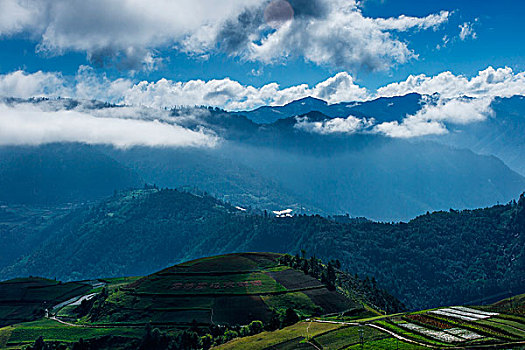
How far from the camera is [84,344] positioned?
177 m

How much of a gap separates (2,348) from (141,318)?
55327 millimetres

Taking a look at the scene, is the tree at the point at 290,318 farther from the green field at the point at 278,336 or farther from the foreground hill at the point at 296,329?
the green field at the point at 278,336

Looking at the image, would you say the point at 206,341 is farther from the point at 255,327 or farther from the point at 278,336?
the point at 278,336

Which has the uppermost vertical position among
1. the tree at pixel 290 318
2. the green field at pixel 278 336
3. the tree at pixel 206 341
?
the tree at pixel 290 318

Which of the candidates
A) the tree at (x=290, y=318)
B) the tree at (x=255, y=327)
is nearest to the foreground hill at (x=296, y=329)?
the tree at (x=290, y=318)

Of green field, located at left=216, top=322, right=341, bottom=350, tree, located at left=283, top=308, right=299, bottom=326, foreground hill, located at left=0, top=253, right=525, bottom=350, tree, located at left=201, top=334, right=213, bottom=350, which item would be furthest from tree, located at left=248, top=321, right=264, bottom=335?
tree, located at left=201, top=334, right=213, bottom=350

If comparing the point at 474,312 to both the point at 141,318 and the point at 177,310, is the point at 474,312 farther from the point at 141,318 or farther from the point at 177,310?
the point at 141,318

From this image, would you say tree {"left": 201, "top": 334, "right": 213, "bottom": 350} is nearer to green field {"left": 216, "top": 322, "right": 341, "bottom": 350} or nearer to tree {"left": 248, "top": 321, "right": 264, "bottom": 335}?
green field {"left": 216, "top": 322, "right": 341, "bottom": 350}

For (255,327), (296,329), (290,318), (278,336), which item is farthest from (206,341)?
(296,329)

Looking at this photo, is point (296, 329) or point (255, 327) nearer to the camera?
point (296, 329)

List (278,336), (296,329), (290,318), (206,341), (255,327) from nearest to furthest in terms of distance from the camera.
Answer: (278,336), (296,329), (206,341), (255,327), (290,318)

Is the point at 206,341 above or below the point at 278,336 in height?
below

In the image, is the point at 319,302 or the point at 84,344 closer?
the point at 84,344

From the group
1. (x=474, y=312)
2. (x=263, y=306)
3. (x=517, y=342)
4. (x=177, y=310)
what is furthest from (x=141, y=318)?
(x=517, y=342)
